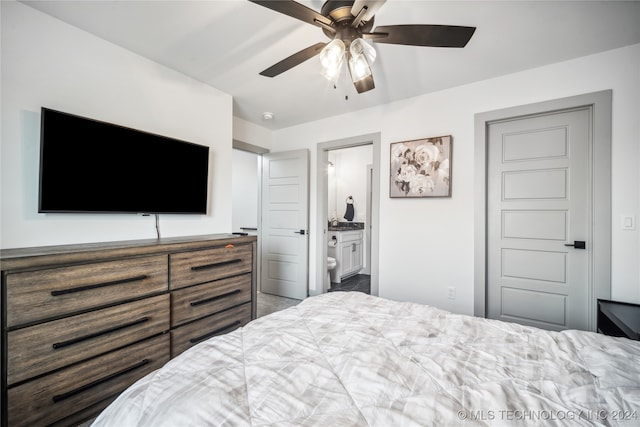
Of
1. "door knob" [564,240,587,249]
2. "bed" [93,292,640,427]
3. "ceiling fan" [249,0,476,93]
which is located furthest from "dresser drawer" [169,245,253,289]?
"door knob" [564,240,587,249]

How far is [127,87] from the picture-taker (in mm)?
2094

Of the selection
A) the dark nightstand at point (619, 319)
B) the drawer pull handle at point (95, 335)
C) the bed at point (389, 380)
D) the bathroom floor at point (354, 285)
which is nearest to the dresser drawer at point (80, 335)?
the drawer pull handle at point (95, 335)

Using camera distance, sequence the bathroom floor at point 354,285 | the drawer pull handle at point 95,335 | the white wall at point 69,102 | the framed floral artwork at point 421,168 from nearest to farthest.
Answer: the drawer pull handle at point 95,335 < the white wall at point 69,102 < the framed floral artwork at point 421,168 < the bathroom floor at point 354,285

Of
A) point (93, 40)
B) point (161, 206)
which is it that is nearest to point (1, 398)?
point (161, 206)

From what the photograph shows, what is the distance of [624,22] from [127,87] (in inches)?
143

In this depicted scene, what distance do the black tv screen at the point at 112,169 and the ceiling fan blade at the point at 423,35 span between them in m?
1.82

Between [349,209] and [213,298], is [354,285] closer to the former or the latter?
[349,209]

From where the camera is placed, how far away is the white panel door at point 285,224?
3646mm

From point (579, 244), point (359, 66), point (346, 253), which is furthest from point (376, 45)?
point (346, 253)

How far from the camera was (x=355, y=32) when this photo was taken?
1.40 metres

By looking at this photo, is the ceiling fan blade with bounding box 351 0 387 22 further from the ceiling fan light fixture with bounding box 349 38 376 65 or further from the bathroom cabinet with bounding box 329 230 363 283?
the bathroom cabinet with bounding box 329 230 363 283

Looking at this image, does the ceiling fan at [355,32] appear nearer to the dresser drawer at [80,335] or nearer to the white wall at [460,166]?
the white wall at [460,166]

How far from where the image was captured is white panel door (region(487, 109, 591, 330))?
223cm

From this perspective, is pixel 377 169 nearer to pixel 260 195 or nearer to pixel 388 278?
pixel 388 278
